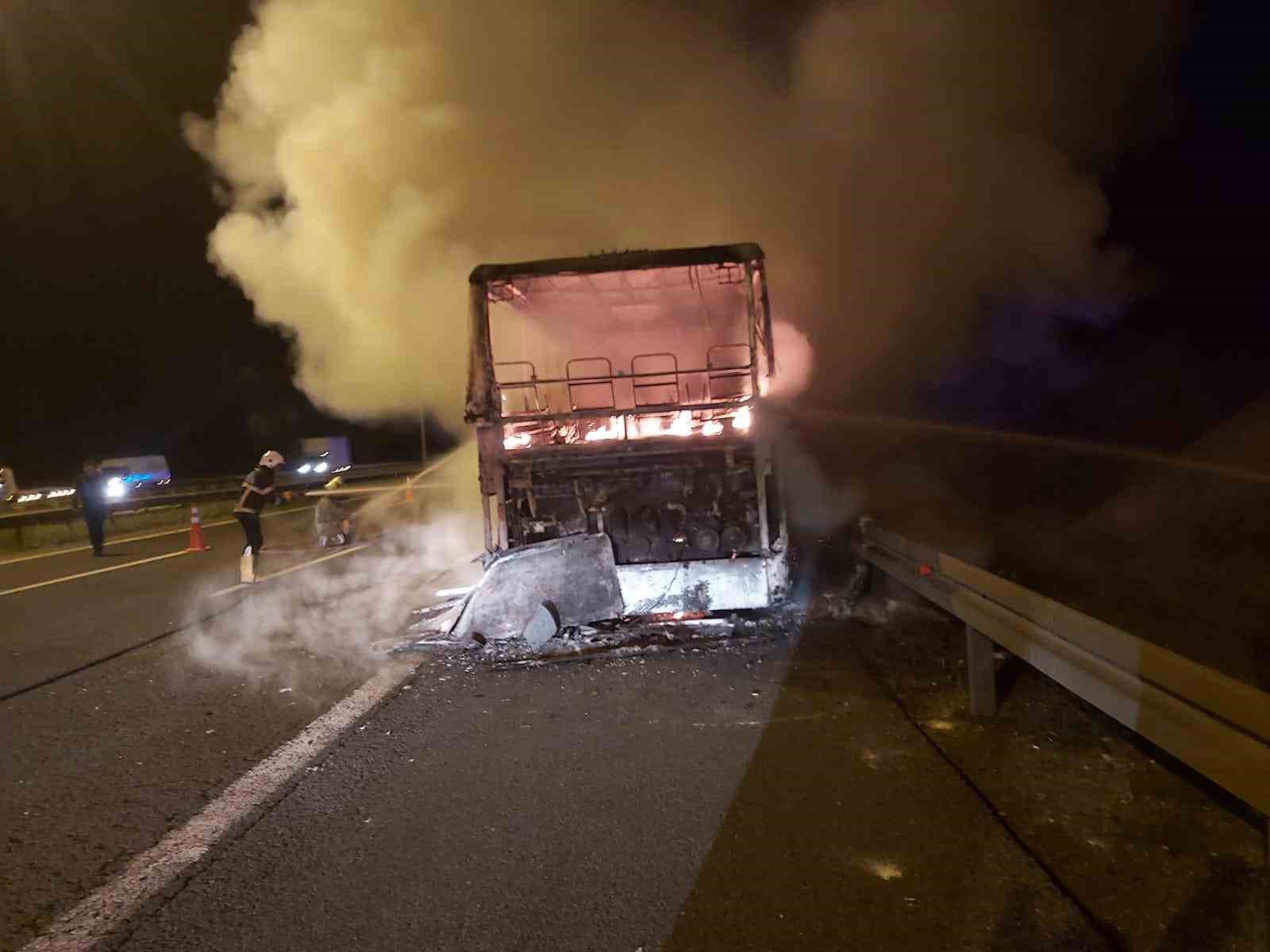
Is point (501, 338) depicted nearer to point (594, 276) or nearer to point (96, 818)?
point (594, 276)

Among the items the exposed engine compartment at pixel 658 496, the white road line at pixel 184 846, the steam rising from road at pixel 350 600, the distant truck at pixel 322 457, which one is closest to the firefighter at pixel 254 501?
the steam rising from road at pixel 350 600

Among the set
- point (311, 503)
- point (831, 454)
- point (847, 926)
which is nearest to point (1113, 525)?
point (831, 454)

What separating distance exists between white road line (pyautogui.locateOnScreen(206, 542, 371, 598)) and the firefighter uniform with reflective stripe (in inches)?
13.8

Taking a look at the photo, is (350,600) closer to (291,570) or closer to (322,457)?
(291,570)

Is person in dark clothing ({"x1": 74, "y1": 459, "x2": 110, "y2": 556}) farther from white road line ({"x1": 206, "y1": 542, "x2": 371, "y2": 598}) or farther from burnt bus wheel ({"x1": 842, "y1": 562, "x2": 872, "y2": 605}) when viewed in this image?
burnt bus wheel ({"x1": 842, "y1": 562, "x2": 872, "y2": 605})

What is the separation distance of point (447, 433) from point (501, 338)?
7.11 meters

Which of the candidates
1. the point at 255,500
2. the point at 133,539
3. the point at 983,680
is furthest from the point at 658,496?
the point at 133,539

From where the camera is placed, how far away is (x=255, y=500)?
1012 centimetres

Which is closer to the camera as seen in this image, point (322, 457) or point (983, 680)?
point (983, 680)

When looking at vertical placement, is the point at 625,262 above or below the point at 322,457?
above

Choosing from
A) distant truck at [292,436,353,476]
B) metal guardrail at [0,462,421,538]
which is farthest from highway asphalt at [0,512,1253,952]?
distant truck at [292,436,353,476]

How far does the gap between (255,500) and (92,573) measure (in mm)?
3100

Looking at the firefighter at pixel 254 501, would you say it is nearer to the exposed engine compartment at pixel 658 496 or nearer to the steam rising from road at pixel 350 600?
the steam rising from road at pixel 350 600

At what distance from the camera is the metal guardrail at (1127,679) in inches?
96.0
